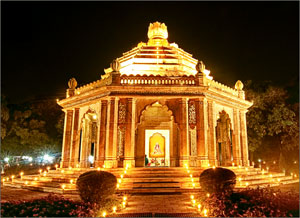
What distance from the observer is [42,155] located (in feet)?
111

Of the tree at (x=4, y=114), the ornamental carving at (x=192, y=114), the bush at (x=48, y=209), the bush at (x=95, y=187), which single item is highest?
the tree at (x=4, y=114)

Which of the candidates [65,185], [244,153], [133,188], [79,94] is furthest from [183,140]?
[79,94]

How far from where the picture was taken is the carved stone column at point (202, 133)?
1385 centimetres

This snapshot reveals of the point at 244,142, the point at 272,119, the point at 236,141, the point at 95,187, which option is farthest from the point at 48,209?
the point at 272,119

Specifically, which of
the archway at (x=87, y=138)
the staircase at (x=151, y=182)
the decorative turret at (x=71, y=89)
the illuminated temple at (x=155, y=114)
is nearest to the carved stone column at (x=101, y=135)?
the illuminated temple at (x=155, y=114)

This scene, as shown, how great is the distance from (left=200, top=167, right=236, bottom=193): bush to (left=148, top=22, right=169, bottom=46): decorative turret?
44.9 ft

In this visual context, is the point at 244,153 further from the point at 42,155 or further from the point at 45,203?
the point at 42,155

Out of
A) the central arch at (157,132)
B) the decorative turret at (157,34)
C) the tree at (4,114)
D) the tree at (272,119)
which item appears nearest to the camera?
the central arch at (157,132)

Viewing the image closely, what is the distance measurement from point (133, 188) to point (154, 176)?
1.43 meters

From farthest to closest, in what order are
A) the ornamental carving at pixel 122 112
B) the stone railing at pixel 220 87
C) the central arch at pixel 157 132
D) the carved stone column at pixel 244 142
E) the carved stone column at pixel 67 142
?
the central arch at pixel 157 132, the carved stone column at pixel 244 142, the carved stone column at pixel 67 142, the stone railing at pixel 220 87, the ornamental carving at pixel 122 112

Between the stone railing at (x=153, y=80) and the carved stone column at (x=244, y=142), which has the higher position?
the stone railing at (x=153, y=80)

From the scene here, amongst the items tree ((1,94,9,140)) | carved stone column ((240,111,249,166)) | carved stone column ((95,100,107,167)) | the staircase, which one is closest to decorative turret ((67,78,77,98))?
carved stone column ((95,100,107,167))

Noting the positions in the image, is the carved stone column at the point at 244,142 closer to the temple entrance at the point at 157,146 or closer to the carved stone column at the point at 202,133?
the carved stone column at the point at 202,133

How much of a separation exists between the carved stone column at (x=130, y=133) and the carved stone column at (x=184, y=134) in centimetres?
272
